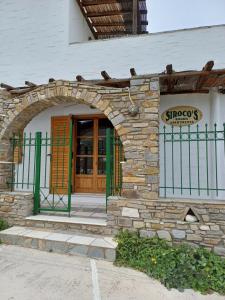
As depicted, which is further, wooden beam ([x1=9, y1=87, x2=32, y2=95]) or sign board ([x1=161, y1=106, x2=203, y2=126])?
sign board ([x1=161, y1=106, x2=203, y2=126])

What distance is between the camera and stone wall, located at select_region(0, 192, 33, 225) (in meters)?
5.04

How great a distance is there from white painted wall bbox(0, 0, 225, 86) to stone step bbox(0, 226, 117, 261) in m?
4.22

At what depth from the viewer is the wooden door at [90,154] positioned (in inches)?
276

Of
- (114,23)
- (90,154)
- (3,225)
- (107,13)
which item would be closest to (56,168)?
(90,154)

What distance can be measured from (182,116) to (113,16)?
15.5 feet

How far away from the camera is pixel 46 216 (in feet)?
16.8

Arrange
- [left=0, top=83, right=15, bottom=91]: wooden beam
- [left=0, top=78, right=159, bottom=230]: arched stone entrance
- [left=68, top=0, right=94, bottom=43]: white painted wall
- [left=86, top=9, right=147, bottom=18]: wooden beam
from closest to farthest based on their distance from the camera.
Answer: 1. [left=0, top=78, right=159, bottom=230]: arched stone entrance
2. [left=0, top=83, right=15, bottom=91]: wooden beam
3. [left=68, top=0, right=94, bottom=43]: white painted wall
4. [left=86, top=9, right=147, bottom=18]: wooden beam

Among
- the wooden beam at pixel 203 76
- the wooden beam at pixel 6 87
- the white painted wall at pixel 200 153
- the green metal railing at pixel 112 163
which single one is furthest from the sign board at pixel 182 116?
the wooden beam at pixel 6 87

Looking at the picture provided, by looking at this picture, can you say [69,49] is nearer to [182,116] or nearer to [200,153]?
[182,116]

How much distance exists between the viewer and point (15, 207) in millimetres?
5082

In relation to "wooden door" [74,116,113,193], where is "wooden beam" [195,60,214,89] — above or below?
above

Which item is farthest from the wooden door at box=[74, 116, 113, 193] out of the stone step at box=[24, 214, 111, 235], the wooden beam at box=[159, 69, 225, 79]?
the wooden beam at box=[159, 69, 225, 79]

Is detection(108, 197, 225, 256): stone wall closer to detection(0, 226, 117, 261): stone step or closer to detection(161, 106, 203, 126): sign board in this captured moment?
detection(0, 226, 117, 261): stone step

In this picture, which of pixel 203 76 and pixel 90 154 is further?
pixel 90 154
